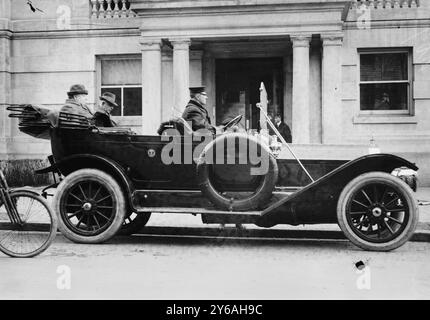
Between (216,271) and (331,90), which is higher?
(331,90)

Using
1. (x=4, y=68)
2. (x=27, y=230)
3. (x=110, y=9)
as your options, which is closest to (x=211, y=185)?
(x=27, y=230)

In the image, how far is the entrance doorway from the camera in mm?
17125

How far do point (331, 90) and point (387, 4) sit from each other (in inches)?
126

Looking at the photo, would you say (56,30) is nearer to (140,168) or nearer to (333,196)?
(140,168)

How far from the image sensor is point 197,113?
7578mm

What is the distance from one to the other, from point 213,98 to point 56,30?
16.3 feet

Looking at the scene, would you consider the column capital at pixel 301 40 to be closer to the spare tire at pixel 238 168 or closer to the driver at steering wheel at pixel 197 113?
the driver at steering wheel at pixel 197 113

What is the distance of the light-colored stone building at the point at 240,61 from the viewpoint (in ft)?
47.8

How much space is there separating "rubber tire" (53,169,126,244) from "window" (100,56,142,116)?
401 inches

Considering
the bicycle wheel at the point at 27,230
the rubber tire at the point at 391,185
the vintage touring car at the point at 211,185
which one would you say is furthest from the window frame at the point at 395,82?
the bicycle wheel at the point at 27,230

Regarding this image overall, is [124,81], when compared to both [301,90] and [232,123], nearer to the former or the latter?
[301,90]

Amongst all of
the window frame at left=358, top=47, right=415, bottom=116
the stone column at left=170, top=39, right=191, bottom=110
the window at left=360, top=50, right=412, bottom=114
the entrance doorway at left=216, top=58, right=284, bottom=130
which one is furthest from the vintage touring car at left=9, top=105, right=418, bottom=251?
the entrance doorway at left=216, top=58, right=284, bottom=130

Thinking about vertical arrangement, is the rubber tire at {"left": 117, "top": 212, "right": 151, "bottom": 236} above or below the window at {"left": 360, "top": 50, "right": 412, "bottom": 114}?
below

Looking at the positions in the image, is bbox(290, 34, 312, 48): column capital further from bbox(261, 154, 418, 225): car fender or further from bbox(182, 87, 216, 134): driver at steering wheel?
bbox(261, 154, 418, 225): car fender
